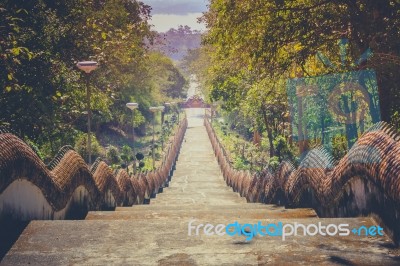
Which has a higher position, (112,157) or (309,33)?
(309,33)

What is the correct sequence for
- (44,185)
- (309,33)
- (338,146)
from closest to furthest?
(44,185), (309,33), (338,146)

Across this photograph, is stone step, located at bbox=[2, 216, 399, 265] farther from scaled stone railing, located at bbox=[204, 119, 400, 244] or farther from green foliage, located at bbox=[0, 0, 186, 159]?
green foliage, located at bbox=[0, 0, 186, 159]

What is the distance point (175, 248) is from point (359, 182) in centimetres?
271

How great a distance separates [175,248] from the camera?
4309 millimetres

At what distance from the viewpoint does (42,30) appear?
15.4 m

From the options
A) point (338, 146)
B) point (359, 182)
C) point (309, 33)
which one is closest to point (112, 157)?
point (338, 146)

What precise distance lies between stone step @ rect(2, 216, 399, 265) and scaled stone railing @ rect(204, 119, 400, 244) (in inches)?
12.0

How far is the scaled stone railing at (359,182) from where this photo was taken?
4.54 metres

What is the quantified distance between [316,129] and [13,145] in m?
23.0

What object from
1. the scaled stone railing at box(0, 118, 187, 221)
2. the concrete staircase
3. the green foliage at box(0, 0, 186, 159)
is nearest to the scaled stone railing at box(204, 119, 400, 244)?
the concrete staircase

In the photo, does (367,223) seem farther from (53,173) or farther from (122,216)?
(53,173)

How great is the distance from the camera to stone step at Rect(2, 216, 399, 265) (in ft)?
13.0

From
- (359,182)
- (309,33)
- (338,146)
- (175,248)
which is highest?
(309,33)

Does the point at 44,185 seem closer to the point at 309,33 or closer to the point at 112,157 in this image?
the point at 309,33
